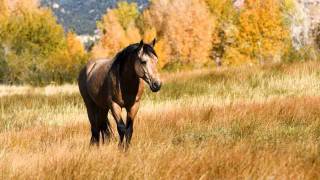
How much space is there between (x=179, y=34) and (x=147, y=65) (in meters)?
50.9

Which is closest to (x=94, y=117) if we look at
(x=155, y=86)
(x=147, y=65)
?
(x=147, y=65)

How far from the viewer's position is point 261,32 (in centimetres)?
4703

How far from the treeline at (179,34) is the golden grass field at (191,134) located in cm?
1981

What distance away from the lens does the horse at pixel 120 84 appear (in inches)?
265

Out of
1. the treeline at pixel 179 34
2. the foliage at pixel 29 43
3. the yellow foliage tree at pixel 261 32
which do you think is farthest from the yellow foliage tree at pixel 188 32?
the foliage at pixel 29 43

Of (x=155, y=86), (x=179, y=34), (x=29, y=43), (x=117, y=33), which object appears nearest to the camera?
(x=155, y=86)

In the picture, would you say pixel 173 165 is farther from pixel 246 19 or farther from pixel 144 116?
pixel 246 19

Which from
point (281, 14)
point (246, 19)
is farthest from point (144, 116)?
point (281, 14)

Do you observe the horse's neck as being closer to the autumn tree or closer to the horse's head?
the horse's head

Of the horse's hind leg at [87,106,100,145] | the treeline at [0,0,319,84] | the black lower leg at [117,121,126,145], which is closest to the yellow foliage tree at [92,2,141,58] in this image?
the treeline at [0,0,319,84]

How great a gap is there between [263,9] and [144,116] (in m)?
38.6

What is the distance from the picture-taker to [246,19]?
46.8m

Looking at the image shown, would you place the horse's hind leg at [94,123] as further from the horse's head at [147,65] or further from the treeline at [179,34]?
the treeline at [179,34]

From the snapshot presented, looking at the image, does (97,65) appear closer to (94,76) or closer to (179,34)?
(94,76)
